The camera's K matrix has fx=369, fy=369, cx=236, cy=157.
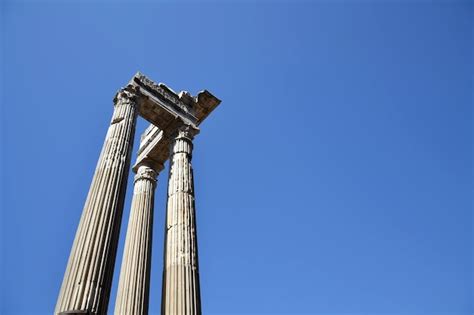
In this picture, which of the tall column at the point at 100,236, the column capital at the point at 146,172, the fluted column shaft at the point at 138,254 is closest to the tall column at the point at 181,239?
the fluted column shaft at the point at 138,254

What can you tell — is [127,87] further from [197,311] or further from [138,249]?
[197,311]

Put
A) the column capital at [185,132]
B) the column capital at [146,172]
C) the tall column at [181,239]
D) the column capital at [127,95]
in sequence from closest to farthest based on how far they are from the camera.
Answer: the tall column at [181,239]
the column capital at [127,95]
the column capital at [185,132]
the column capital at [146,172]

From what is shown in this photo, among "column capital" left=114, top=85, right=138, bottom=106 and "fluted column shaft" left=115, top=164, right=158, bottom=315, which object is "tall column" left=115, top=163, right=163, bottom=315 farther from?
"column capital" left=114, top=85, right=138, bottom=106

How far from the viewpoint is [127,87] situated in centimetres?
1678

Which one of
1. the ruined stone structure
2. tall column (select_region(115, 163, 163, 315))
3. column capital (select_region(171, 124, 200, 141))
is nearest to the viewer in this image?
the ruined stone structure

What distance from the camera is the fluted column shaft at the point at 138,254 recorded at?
1422cm

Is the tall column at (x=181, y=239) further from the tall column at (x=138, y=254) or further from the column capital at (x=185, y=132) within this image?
the tall column at (x=138, y=254)

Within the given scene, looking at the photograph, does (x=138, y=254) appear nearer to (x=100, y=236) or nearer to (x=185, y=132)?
(x=100, y=236)

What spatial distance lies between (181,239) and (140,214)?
4158 millimetres

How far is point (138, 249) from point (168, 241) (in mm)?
2512

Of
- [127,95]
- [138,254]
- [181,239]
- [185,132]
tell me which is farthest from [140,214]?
[127,95]

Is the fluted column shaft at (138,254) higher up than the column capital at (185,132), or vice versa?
the column capital at (185,132)

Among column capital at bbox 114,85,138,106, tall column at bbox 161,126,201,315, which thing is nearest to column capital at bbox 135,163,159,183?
tall column at bbox 161,126,201,315

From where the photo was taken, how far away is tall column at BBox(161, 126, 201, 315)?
39.5 ft
